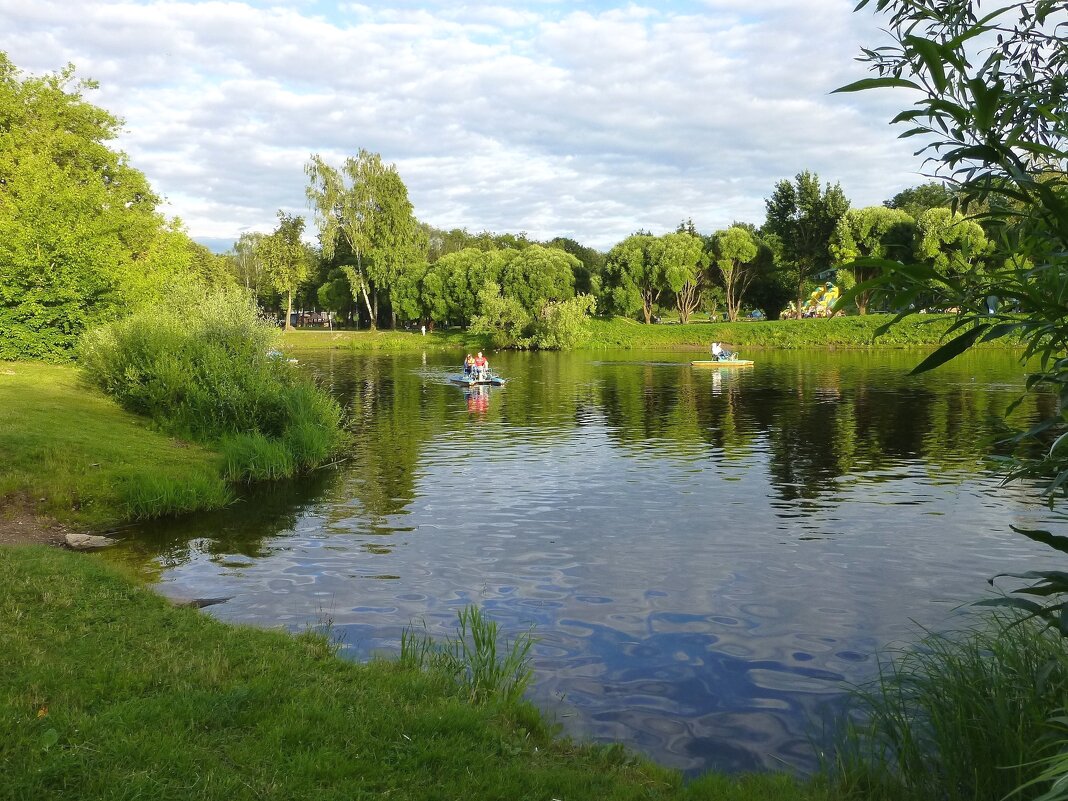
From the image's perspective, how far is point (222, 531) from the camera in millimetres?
16797

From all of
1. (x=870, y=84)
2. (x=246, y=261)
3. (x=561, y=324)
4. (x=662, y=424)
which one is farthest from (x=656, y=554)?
(x=246, y=261)

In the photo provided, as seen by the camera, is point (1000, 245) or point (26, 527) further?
point (26, 527)

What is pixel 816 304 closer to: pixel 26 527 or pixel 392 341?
pixel 392 341

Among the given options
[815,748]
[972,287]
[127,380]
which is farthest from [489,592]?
[127,380]

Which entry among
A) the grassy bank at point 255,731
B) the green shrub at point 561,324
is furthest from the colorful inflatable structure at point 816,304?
the grassy bank at point 255,731

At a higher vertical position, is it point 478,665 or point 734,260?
point 734,260

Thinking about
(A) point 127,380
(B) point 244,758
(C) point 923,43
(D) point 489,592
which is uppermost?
(C) point 923,43

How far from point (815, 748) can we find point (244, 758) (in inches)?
201

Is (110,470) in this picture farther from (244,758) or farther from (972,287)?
(972,287)

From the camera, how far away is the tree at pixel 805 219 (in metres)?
81.3

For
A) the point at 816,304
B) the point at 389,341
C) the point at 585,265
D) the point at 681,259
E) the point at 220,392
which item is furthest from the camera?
the point at 585,265

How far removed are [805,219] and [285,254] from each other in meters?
58.2

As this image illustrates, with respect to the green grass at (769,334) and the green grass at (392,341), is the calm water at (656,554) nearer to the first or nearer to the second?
the green grass at (769,334)

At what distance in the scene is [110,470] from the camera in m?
17.9
